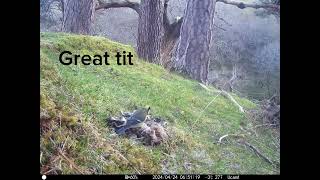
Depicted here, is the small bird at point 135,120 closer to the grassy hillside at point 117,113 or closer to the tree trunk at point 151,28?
the grassy hillside at point 117,113

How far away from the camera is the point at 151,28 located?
4887 millimetres

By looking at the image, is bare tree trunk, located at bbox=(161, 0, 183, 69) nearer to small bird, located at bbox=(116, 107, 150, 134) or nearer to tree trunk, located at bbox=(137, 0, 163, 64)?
tree trunk, located at bbox=(137, 0, 163, 64)

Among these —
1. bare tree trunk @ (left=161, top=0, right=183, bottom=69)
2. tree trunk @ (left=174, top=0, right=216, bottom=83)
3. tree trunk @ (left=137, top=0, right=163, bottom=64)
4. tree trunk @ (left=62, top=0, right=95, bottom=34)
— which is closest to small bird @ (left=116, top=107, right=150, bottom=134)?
tree trunk @ (left=174, top=0, right=216, bottom=83)

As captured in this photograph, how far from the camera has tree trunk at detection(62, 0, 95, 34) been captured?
4.54 meters

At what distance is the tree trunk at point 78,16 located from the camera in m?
4.54

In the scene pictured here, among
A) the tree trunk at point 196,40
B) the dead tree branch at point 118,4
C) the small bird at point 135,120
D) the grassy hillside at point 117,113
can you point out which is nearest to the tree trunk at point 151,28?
the dead tree branch at point 118,4

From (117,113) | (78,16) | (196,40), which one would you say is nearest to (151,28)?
Answer: (196,40)

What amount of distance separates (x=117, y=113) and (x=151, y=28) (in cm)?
166

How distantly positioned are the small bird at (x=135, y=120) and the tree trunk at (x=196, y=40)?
3.33 ft

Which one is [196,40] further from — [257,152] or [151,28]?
[257,152]

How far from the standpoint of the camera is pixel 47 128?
10.5ft
